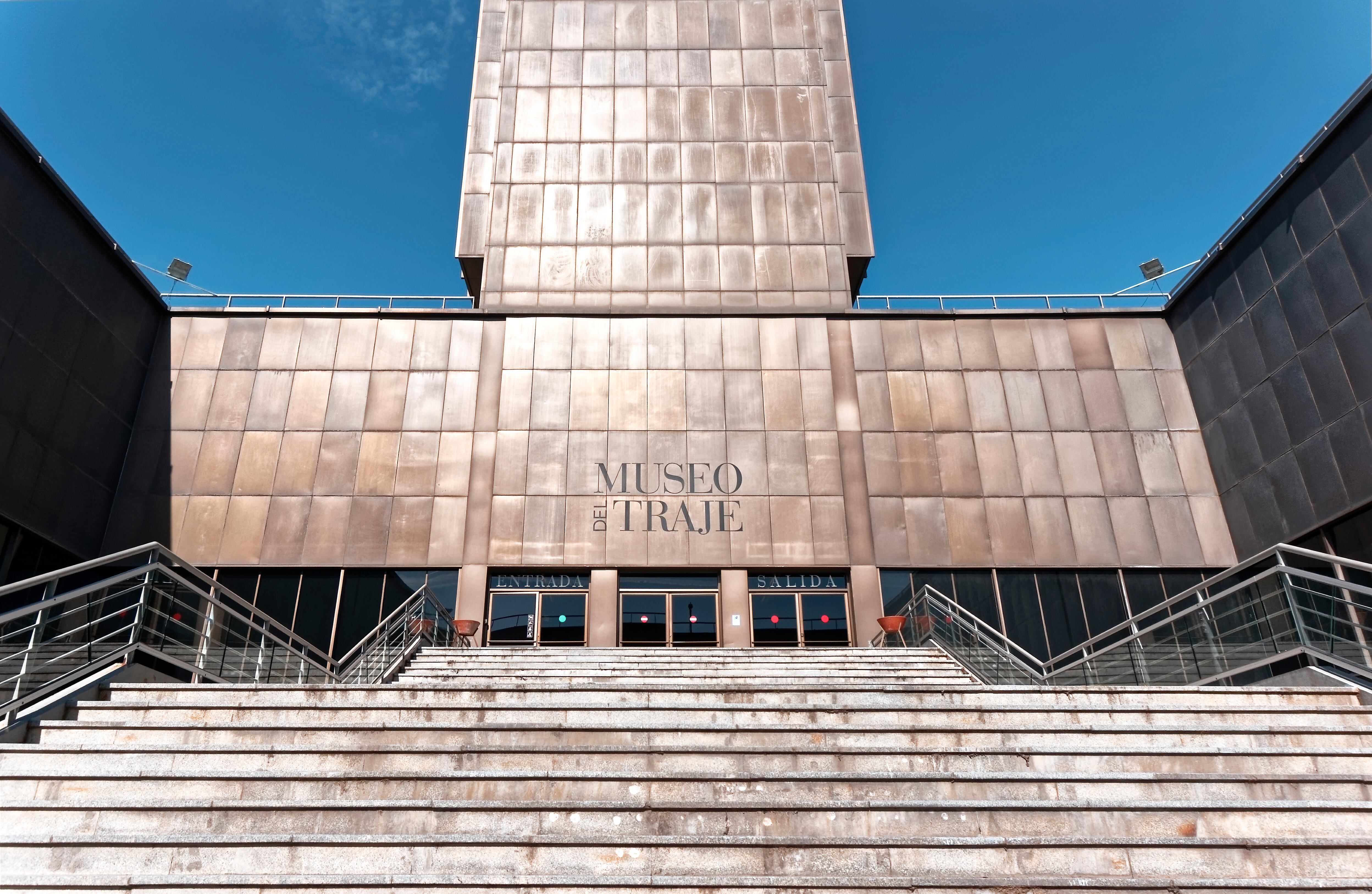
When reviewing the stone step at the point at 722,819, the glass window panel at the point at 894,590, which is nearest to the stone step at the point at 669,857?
the stone step at the point at 722,819

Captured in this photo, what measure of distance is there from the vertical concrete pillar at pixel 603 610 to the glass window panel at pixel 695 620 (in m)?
1.37

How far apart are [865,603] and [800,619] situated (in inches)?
60.8

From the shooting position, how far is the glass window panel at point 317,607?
64.3ft

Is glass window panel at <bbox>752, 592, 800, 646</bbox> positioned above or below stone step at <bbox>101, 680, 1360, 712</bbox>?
above

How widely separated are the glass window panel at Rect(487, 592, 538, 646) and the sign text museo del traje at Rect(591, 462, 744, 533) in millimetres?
2311

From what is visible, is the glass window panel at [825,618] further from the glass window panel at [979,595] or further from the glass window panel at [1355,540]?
the glass window panel at [1355,540]

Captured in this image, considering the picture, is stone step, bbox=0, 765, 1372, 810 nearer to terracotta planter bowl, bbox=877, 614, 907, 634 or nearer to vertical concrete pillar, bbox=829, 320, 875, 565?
terracotta planter bowl, bbox=877, 614, 907, 634

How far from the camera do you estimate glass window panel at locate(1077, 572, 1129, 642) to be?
19766 mm

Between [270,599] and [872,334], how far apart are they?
16.0m

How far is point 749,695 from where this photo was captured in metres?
8.29

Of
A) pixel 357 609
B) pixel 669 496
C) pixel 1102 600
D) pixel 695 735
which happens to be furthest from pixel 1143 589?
pixel 357 609

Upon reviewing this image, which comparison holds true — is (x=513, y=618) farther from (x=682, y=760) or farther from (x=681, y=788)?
(x=681, y=788)

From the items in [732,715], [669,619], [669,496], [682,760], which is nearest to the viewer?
[682,760]

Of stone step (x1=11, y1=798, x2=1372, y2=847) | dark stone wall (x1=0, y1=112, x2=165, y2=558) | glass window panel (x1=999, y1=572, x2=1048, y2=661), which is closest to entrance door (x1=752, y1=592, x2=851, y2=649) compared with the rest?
glass window panel (x1=999, y1=572, x2=1048, y2=661)
